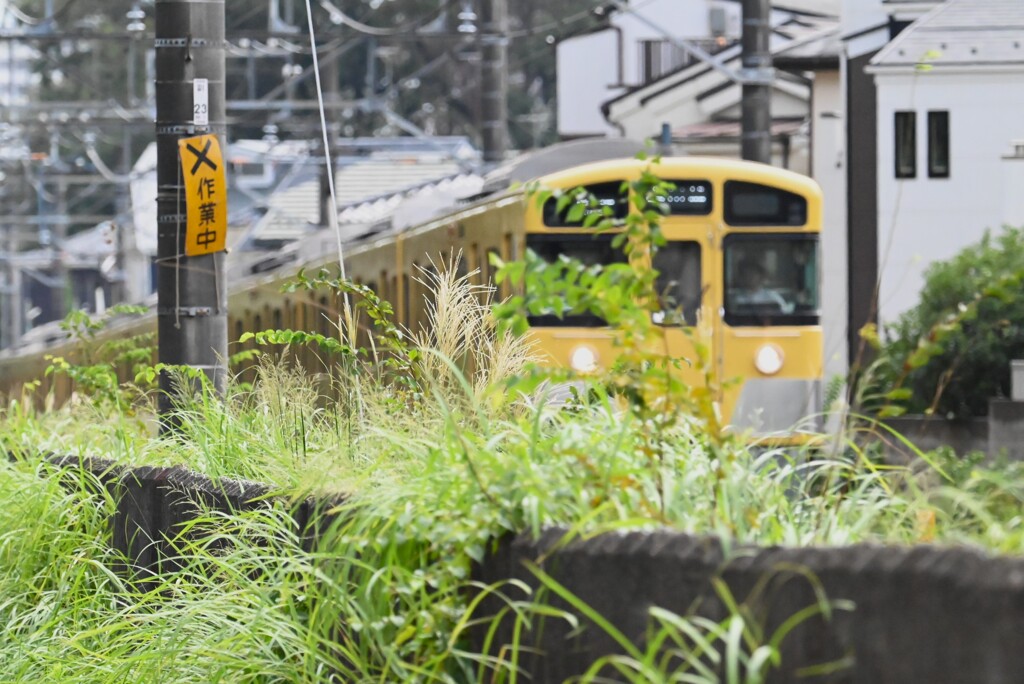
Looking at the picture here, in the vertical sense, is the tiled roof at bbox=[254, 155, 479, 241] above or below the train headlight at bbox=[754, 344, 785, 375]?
above

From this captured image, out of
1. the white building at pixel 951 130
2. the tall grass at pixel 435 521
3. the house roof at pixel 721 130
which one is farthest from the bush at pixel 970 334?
the tall grass at pixel 435 521

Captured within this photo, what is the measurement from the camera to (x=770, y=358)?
44.7 ft

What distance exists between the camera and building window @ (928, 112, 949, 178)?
89.4 feet

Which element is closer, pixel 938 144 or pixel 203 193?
pixel 203 193

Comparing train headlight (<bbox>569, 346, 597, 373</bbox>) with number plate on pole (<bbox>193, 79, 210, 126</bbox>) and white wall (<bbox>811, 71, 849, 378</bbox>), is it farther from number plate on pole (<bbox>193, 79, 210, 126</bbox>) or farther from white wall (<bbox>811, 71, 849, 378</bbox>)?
white wall (<bbox>811, 71, 849, 378</bbox>)

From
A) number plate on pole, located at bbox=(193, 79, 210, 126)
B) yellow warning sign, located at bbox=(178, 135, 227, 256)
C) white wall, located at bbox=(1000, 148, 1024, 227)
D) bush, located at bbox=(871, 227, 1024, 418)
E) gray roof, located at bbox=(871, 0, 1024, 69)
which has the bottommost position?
bush, located at bbox=(871, 227, 1024, 418)

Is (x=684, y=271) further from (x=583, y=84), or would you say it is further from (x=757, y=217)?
(x=583, y=84)

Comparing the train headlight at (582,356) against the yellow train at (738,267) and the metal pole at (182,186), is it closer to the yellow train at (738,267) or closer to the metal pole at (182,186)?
the yellow train at (738,267)

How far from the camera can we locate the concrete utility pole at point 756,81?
680 inches

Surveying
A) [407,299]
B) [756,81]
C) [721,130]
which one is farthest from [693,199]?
[721,130]

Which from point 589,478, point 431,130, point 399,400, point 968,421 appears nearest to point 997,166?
point 968,421

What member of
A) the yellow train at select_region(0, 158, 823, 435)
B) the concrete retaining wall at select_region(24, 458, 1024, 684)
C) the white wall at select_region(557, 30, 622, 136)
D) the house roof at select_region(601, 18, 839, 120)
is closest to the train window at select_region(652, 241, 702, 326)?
the yellow train at select_region(0, 158, 823, 435)

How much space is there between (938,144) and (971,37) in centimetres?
160

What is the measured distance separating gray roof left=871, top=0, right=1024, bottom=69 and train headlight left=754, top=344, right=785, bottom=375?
45.8ft
